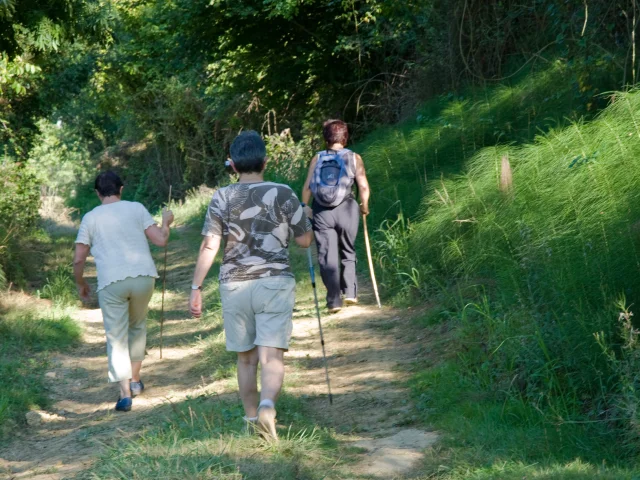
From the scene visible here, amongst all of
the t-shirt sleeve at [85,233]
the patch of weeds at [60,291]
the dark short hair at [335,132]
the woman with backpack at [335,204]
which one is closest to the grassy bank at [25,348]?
the patch of weeds at [60,291]

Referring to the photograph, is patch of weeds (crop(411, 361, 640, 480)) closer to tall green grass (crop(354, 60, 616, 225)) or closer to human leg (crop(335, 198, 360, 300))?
human leg (crop(335, 198, 360, 300))

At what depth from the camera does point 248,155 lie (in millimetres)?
5438

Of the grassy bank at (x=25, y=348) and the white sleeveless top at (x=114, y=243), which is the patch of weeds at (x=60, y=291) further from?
the white sleeveless top at (x=114, y=243)

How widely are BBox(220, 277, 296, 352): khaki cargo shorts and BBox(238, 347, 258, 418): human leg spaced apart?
0.27 feet

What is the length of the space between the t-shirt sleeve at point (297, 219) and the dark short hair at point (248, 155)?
0.29m

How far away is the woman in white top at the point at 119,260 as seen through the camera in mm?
6836

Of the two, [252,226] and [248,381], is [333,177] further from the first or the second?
[248,381]

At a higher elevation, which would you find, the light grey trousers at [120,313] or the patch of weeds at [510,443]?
the light grey trousers at [120,313]

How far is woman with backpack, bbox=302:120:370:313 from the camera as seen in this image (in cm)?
878

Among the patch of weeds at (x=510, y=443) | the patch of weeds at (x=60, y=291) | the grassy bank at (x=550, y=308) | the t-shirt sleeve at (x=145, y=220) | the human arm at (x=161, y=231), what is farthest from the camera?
the patch of weeds at (x=60, y=291)

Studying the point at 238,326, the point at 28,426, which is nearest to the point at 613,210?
the point at 238,326

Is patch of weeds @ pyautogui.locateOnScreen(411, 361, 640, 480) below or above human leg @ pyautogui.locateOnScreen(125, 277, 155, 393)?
below

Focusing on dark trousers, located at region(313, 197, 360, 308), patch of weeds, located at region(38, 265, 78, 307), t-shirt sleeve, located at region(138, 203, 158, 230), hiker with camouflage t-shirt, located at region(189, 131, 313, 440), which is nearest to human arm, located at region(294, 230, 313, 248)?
hiker with camouflage t-shirt, located at region(189, 131, 313, 440)

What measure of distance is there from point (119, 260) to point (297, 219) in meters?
1.99
